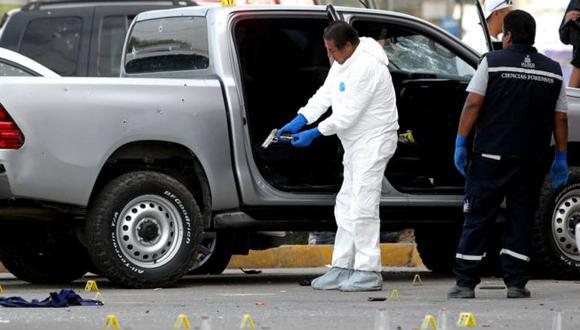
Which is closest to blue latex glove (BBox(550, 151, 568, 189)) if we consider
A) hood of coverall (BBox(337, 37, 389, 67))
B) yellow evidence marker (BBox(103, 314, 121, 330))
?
hood of coverall (BBox(337, 37, 389, 67))

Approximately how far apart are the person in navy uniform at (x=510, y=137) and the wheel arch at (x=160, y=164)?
196 centimetres

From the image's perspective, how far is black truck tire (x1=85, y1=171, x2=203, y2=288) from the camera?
1093cm

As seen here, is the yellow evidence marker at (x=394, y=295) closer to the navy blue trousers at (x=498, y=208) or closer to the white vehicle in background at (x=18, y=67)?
the navy blue trousers at (x=498, y=208)

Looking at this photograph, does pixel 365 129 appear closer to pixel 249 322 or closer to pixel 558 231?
pixel 558 231

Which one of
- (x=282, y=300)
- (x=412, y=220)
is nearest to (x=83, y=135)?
(x=282, y=300)

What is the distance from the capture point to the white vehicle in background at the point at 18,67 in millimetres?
12469

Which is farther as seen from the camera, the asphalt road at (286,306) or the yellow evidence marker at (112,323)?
the asphalt road at (286,306)

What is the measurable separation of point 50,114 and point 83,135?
262 mm

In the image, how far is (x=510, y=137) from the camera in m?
10.2

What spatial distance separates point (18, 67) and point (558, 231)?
4.26 metres

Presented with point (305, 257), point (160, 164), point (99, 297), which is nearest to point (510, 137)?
point (160, 164)

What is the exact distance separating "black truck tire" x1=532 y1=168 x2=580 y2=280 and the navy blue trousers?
1.53 meters

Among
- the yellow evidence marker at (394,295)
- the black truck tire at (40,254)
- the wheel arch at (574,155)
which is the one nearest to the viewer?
the yellow evidence marker at (394,295)

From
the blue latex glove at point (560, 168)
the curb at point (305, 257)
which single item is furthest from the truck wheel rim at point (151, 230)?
the curb at point (305, 257)
